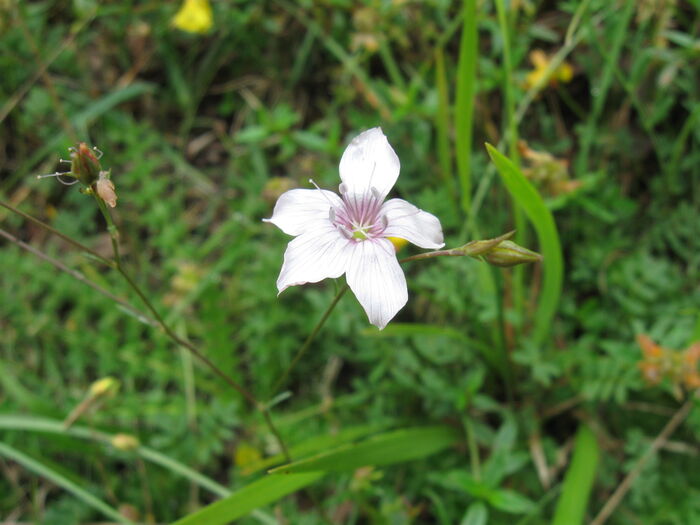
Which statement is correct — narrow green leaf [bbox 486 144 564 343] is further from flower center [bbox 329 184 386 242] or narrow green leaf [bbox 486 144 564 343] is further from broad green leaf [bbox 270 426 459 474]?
broad green leaf [bbox 270 426 459 474]

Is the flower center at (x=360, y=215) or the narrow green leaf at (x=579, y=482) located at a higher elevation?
the flower center at (x=360, y=215)

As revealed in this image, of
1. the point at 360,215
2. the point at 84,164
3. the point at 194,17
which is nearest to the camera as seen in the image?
the point at 84,164

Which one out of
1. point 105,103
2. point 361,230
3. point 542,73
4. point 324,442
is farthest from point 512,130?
point 105,103

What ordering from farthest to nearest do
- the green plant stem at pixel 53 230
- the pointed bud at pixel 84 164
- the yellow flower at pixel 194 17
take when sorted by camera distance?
the yellow flower at pixel 194 17
the green plant stem at pixel 53 230
the pointed bud at pixel 84 164

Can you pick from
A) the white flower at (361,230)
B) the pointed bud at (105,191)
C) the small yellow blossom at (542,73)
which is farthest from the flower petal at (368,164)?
the small yellow blossom at (542,73)

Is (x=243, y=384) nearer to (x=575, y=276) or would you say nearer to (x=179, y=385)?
(x=179, y=385)

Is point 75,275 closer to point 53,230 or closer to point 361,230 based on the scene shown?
point 53,230

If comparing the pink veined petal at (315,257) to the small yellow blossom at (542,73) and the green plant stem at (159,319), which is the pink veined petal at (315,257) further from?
the small yellow blossom at (542,73)
